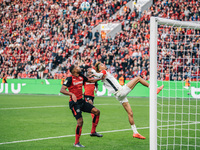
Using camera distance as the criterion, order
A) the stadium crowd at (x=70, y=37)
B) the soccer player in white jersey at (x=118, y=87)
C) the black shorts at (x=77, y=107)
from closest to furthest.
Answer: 1. the black shorts at (x=77, y=107)
2. the soccer player in white jersey at (x=118, y=87)
3. the stadium crowd at (x=70, y=37)

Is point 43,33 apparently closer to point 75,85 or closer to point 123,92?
point 123,92

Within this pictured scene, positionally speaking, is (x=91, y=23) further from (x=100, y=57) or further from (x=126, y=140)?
(x=126, y=140)

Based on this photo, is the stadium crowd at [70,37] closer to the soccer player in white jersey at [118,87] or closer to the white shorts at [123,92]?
the soccer player in white jersey at [118,87]

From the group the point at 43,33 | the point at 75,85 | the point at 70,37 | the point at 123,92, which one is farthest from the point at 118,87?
the point at 43,33

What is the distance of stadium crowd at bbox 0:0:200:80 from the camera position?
28.1 meters

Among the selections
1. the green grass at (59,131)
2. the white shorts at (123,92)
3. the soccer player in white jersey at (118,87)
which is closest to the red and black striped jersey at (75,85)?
the soccer player in white jersey at (118,87)

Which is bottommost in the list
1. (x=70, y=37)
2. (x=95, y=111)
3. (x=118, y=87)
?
(x=95, y=111)

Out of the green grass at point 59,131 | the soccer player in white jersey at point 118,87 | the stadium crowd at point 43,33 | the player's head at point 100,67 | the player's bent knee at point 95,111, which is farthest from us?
the stadium crowd at point 43,33

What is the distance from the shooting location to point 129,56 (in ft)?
90.8

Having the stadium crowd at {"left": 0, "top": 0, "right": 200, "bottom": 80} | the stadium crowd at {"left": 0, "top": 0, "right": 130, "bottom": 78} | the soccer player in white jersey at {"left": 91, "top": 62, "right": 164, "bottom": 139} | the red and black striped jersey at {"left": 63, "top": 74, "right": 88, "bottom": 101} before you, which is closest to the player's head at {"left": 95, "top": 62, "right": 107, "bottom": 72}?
the soccer player in white jersey at {"left": 91, "top": 62, "right": 164, "bottom": 139}

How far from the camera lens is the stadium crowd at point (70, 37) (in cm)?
2814

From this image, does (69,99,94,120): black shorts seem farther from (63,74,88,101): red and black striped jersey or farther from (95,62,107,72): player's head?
(95,62,107,72): player's head

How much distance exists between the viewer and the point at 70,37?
115ft

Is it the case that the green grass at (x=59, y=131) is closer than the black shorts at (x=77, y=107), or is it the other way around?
the green grass at (x=59, y=131)
